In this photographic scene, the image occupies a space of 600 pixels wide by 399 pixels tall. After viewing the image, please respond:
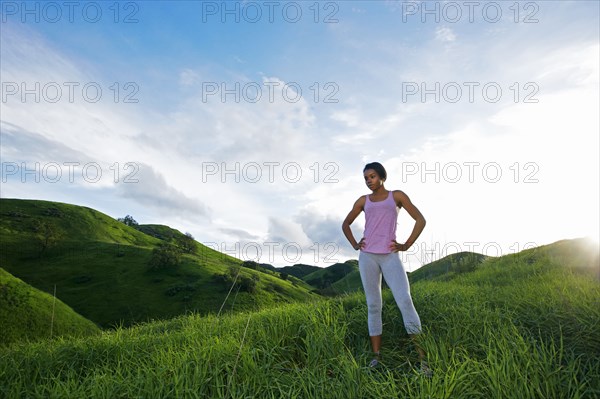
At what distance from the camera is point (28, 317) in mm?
43375

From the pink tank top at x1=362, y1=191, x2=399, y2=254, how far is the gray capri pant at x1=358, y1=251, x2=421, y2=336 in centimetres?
15

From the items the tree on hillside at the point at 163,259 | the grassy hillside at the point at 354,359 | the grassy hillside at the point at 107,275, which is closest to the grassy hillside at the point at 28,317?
the grassy hillside at the point at 107,275

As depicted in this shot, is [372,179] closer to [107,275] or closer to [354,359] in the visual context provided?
[354,359]

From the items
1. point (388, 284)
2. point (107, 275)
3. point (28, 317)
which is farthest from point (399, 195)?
point (107, 275)

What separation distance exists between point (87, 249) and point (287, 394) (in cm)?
11722

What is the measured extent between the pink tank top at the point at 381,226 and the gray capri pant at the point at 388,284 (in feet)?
0.48

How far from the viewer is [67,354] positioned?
7.66 m

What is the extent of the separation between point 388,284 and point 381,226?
918mm

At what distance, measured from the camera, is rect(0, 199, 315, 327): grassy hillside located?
74.1 metres

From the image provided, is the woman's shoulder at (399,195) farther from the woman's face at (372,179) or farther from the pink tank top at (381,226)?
the woman's face at (372,179)

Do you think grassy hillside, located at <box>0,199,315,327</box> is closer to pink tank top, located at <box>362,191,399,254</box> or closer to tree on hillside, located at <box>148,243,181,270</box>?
tree on hillside, located at <box>148,243,181,270</box>

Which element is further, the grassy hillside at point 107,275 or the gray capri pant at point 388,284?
the grassy hillside at point 107,275

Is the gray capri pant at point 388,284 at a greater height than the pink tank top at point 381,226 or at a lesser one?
lesser

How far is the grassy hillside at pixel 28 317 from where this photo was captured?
41.2 metres
